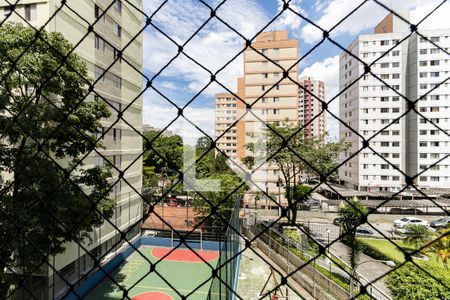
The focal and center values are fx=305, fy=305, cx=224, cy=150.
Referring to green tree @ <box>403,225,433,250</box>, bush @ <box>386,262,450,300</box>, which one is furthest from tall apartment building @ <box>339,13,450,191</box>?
bush @ <box>386,262,450,300</box>

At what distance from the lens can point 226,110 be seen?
21.4 m

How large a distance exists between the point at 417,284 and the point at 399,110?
10397mm

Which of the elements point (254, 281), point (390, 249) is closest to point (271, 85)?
point (390, 249)

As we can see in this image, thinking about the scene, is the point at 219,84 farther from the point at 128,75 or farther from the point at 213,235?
the point at 213,235

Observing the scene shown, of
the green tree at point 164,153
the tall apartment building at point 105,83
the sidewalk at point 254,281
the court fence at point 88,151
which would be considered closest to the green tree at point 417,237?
the court fence at point 88,151

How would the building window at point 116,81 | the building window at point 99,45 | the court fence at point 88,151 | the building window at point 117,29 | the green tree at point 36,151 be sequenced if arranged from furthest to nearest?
the building window at point 117,29
the building window at point 116,81
the building window at point 99,45
the green tree at point 36,151
the court fence at point 88,151

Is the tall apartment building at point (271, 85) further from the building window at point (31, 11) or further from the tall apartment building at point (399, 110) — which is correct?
the building window at point (31, 11)

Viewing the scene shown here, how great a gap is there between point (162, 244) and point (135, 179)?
69.7 inches

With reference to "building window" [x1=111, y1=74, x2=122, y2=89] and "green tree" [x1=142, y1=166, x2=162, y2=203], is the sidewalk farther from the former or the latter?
"building window" [x1=111, y1=74, x2=122, y2=89]

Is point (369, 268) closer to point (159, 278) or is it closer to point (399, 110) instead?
point (159, 278)

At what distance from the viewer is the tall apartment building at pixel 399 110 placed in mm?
11719

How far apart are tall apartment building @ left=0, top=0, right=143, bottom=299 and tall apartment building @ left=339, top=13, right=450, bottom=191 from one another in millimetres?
8654

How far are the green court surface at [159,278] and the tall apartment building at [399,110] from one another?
26.1ft

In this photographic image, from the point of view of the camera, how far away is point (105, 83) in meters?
5.17
